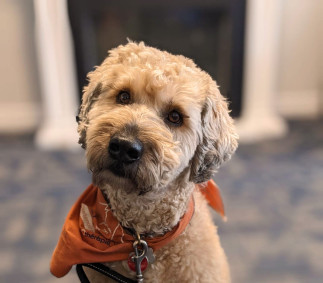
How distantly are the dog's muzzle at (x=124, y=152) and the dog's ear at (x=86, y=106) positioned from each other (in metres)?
0.15

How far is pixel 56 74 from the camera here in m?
2.81

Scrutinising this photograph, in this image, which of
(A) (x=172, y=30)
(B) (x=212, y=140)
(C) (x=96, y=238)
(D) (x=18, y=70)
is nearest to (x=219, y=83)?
(A) (x=172, y=30)

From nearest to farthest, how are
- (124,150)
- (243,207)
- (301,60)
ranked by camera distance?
(124,150), (243,207), (301,60)

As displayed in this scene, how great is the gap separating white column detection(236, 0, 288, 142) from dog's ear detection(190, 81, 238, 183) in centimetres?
189

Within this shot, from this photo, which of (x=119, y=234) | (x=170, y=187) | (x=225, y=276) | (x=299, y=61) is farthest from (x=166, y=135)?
(x=299, y=61)

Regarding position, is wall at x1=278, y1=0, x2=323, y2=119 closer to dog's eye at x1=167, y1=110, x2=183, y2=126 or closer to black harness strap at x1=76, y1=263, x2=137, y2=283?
dog's eye at x1=167, y1=110, x2=183, y2=126

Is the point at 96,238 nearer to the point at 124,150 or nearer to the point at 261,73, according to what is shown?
the point at 124,150

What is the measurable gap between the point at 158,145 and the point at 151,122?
64mm

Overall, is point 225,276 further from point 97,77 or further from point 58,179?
point 58,179

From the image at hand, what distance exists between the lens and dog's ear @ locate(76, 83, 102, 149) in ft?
3.11

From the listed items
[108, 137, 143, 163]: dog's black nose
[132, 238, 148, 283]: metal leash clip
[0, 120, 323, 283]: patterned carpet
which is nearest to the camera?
[108, 137, 143, 163]: dog's black nose

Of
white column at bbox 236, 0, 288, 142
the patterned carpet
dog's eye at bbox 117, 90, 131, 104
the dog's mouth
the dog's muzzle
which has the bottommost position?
the patterned carpet

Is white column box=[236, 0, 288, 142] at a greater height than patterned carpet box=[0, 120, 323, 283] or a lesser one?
greater

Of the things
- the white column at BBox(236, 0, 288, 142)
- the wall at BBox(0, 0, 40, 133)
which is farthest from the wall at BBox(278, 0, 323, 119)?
the wall at BBox(0, 0, 40, 133)
